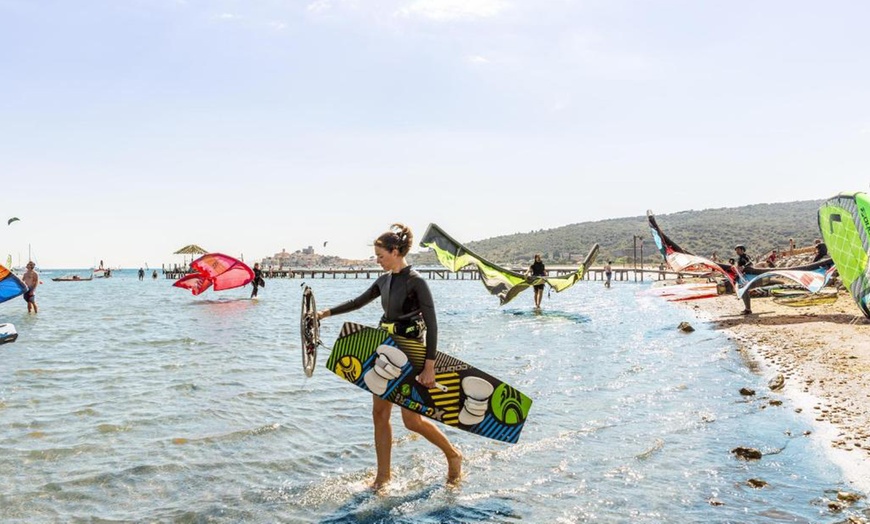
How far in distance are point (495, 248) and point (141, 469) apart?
638 feet

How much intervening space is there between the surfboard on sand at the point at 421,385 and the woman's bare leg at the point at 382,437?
0.13 meters

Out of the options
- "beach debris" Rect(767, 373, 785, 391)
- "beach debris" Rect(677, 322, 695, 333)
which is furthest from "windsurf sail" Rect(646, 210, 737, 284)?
"beach debris" Rect(767, 373, 785, 391)

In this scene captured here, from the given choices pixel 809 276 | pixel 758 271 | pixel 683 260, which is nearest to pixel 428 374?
pixel 809 276

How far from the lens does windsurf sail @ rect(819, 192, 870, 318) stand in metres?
12.4

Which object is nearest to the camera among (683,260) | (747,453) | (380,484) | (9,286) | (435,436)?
(435,436)

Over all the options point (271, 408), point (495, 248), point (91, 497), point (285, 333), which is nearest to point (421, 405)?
point (91, 497)

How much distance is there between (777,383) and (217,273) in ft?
94.8

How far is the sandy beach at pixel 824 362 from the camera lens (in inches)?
247

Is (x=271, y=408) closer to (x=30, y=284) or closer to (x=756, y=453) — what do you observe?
(x=756, y=453)

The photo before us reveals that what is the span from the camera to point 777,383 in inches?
357

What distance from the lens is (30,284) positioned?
24594 millimetres

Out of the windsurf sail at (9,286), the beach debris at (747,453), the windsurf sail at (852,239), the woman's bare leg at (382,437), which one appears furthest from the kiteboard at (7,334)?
the windsurf sail at (852,239)

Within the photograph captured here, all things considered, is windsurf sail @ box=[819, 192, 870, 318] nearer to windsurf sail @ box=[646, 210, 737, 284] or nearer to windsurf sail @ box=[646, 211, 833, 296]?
windsurf sail @ box=[646, 211, 833, 296]

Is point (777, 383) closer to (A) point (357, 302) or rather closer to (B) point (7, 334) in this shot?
(A) point (357, 302)
